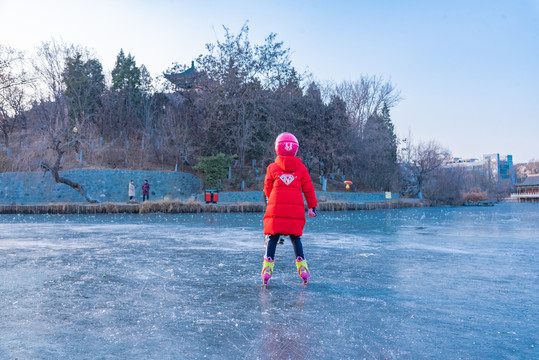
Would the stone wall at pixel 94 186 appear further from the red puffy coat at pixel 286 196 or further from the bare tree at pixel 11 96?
the red puffy coat at pixel 286 196

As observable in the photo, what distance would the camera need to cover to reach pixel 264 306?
3605mm

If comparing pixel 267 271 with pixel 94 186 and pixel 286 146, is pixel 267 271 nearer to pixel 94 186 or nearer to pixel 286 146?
pixel 286 146

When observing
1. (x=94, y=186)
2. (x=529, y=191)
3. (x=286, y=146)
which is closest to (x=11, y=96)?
(x=94, y=186)

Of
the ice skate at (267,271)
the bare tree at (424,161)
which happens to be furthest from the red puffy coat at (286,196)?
the bare tree at (424,161)

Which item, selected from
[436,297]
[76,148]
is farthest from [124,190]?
[436,297]

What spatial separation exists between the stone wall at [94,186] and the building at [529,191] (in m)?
67.6

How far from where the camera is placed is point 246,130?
1199 inches

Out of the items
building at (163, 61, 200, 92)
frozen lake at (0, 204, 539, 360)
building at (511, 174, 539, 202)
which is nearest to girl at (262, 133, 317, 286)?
frozen lake at (0, 204, 539, 360)

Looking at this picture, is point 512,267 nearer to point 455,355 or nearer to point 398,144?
point 455,355

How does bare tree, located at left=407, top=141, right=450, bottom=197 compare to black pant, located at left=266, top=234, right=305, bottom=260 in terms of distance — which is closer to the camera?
black pant, located at left=266, top=234, right=305, bottom=260

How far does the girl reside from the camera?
14.6ft

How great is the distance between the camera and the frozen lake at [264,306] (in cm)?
261

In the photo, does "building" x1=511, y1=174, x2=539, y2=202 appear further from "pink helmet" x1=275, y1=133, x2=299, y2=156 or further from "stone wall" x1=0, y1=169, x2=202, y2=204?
"pink helmet" x1=275, y1=133, x2=299, y2=156

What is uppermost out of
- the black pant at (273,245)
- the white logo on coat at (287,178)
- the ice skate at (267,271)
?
the white logo on coat at (287,178)
